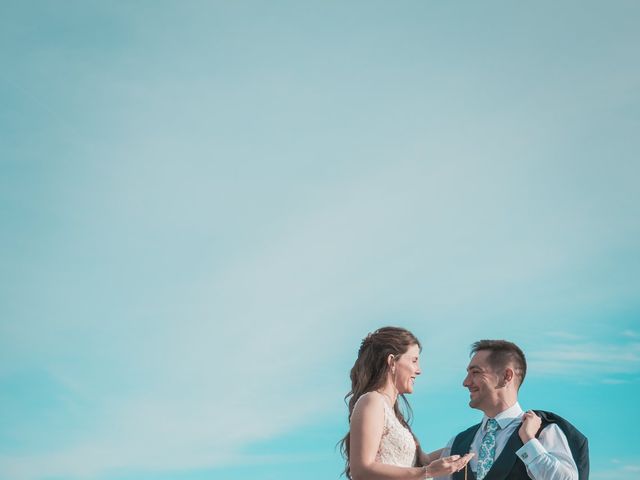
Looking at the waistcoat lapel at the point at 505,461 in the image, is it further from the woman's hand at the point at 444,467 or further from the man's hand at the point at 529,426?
the woman's hand at the point at 444,467

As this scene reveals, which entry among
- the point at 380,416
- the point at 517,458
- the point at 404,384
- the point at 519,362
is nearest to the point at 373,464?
the point at 380,416

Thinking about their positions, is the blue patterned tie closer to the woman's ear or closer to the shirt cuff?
the shirt cuff

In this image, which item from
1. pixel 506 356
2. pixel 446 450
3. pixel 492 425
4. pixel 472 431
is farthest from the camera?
pixel 446 450

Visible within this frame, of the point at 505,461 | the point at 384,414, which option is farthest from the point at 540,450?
the point at 384,414

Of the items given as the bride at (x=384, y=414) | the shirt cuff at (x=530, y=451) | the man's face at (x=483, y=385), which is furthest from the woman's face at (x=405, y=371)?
the shirt cuff at (x=530, y=451)

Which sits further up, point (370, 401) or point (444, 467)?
point (370, 401)

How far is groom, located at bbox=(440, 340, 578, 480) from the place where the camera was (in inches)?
362

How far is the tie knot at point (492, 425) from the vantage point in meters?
9.86

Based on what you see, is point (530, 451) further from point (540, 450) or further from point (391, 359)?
point (391, 359)

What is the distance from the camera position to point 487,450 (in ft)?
32.0

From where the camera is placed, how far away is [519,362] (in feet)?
33.0

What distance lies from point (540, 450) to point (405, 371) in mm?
1687

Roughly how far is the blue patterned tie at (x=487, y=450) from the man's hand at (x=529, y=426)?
1.50 ft

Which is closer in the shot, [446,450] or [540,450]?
[540,450]
